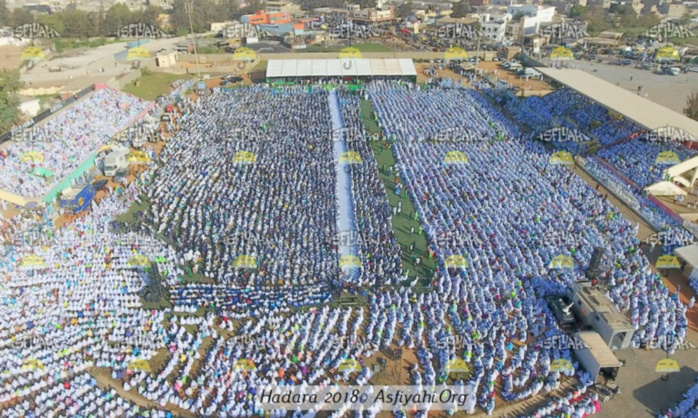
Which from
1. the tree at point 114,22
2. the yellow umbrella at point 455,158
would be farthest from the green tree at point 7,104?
the tree at point 114,22

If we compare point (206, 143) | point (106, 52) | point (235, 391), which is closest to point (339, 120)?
point (206, 143)

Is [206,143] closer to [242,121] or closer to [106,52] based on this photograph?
[242,121]

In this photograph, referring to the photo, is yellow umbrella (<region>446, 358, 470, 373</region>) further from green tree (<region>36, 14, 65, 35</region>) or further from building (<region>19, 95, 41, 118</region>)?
green tree (<region>36, 14, 65, 35</region>)

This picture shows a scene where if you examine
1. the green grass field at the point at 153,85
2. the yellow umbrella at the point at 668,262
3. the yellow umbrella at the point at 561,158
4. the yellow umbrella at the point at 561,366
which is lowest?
the yellow umbrella at the point at 561,366

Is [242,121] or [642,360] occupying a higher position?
[242,121]

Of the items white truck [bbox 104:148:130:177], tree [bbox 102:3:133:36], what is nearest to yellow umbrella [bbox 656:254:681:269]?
white truck [bbox 104:148:130:177]

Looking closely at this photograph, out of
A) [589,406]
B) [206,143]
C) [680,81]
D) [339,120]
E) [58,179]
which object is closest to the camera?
[589,406]

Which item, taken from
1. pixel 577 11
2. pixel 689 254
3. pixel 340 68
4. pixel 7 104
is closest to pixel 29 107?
pixel 7 104

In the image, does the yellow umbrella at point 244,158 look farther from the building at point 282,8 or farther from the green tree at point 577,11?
the green tree at point 577,11
